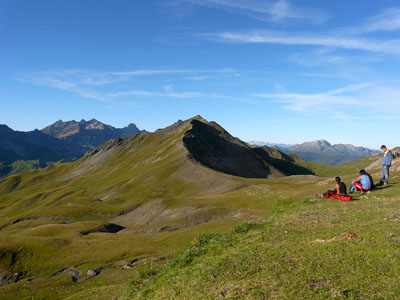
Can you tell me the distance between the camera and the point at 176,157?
6442 inches

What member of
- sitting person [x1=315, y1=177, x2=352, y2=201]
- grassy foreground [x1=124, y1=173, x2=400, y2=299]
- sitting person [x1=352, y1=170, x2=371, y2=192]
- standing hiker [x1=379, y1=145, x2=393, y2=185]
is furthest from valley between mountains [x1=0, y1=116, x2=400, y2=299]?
standing hiker [x1=379, y1=145, x2=393, y2=185]

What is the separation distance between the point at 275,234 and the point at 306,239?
3.03 m

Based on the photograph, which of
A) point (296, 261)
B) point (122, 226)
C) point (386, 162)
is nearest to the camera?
point (296, 261)

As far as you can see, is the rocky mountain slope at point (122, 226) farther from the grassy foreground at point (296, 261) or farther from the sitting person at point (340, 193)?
the sitting person at point (340, 193)

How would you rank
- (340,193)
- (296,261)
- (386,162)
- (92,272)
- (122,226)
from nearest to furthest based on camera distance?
(296,261), (340,193), (386,162), (92,272), (122,226)

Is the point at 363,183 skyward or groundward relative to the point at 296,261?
skyward

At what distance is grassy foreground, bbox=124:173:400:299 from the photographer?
12250 millimetres

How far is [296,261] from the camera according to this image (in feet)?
49.6

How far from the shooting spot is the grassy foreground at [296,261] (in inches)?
482

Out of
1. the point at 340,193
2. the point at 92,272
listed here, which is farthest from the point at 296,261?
the point at 92,272

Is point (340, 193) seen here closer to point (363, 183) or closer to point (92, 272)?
point (363, 183)

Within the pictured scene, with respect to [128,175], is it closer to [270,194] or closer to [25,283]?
[270,194]

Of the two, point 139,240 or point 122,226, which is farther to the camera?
point 122,226

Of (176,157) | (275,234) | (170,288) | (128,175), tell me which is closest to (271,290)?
(170,288)
